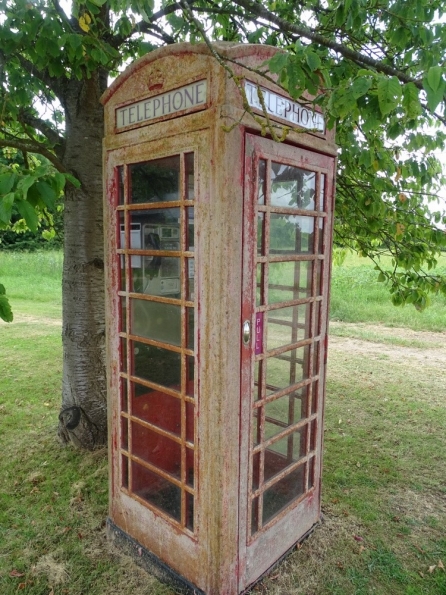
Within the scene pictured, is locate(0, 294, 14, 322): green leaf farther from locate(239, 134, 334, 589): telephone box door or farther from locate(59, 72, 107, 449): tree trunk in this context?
locate(59, 72, 107, 449): tree trunk

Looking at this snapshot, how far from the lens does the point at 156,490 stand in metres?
2.77

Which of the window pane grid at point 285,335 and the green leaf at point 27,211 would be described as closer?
the green leaf at point 27,211

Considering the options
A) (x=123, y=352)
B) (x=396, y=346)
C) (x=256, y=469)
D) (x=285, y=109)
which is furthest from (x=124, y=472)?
(x=396, y=346)

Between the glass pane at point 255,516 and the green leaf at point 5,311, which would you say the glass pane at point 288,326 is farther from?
the green leaf at point 5,311

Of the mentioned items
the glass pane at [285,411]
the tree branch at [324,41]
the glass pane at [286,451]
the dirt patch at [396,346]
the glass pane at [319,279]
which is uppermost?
the tree branch at [324,41]

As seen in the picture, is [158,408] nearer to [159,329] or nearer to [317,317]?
[159,329]

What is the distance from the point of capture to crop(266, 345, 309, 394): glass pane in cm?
271

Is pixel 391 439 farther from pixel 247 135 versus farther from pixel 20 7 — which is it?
pixel 20 7

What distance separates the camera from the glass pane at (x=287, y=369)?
2705 mm

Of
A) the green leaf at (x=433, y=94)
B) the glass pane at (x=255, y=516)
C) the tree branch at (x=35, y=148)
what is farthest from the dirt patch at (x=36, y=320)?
the green leaf at (x=433, y=94)

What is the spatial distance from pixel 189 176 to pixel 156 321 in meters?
0.83

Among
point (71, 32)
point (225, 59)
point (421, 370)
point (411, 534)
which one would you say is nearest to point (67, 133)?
point (71, 32)

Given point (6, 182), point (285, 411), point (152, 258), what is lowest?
point (285, 411)

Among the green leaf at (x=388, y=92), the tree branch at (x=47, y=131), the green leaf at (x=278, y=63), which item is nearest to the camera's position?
the green leaf at (x=388, y=92)
